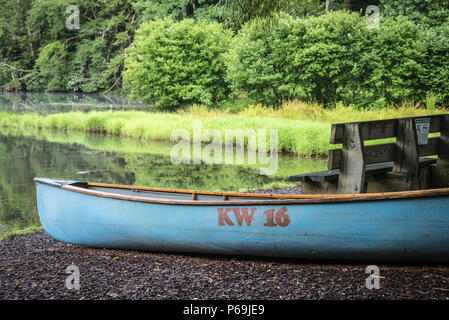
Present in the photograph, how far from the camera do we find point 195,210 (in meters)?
5.13

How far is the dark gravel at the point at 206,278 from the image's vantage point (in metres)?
4.03

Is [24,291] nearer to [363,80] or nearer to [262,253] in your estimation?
[262,253]

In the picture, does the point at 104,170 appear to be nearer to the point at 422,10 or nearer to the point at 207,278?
the point at 207,278

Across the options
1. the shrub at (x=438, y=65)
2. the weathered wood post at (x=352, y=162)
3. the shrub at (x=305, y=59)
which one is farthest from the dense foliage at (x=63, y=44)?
the weathered wood post at (x=352, y=162)

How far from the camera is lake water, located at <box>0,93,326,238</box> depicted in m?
9.64

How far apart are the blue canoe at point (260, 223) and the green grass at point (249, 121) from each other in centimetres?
821

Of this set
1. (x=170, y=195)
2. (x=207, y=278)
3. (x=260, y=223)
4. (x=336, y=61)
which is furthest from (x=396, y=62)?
(x=207, y=278)

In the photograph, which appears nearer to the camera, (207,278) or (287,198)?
(207,278)

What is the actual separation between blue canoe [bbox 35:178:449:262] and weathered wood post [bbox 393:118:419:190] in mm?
1368

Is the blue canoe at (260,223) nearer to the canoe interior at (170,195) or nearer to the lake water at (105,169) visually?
the canoe interior at (170,195)

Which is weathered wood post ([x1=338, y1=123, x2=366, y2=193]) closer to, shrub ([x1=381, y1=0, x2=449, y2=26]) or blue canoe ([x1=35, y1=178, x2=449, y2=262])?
blue canoe ([x1=35, y1=178, x2=449, y2=262])

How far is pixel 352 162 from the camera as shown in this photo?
511cm

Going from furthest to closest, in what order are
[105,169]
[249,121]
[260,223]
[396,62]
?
[396,62] → [249,121] → [105,169] → [260,223]

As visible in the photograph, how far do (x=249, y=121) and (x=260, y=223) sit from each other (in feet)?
36.5
